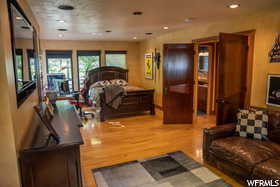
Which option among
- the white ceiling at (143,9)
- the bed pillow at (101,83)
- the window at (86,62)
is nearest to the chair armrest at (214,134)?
the white ceiling at (143,9)

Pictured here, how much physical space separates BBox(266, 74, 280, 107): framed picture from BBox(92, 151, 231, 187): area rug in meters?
1.66

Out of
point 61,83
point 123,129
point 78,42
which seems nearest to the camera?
point 123,129

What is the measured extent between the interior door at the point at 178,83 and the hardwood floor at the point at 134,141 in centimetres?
33

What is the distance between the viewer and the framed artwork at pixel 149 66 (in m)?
7.08

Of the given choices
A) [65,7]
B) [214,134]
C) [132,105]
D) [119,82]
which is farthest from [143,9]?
[119,82]

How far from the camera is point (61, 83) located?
6.05m

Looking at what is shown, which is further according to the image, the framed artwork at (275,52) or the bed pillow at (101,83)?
the bed pillow at (101,83)

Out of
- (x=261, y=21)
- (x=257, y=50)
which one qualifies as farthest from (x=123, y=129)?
(x=261, y=21)

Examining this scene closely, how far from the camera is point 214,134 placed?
9.78 ft

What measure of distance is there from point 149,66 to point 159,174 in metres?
4.94

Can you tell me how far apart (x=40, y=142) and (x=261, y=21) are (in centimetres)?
388

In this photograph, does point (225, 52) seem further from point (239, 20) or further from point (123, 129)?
point (123, 129)

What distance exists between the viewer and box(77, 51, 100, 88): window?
7.49m

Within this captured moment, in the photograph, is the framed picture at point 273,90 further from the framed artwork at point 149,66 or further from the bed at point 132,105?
the framed artwork at point 149,66
